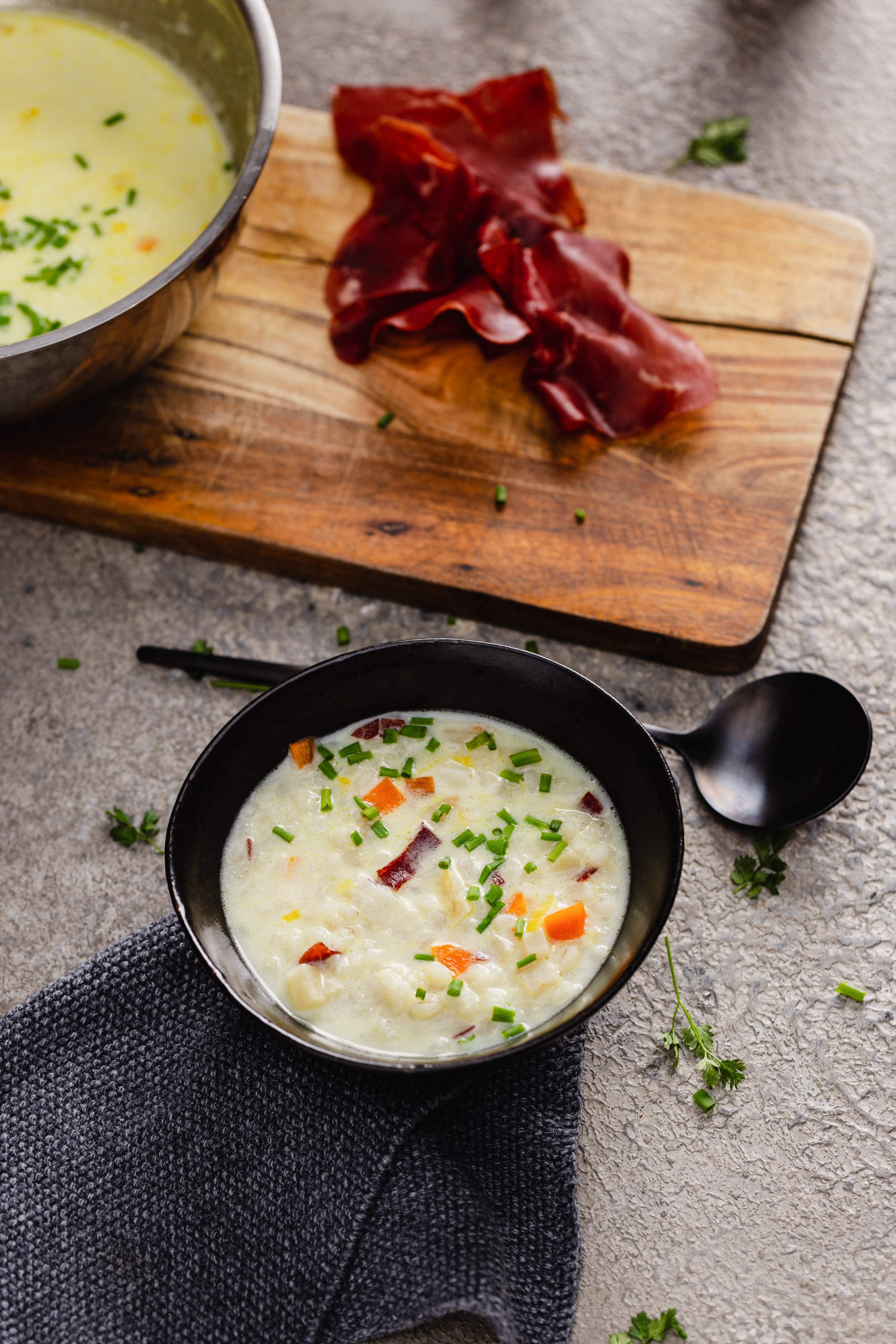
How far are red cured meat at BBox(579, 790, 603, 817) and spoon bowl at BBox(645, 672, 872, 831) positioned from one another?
0.23m

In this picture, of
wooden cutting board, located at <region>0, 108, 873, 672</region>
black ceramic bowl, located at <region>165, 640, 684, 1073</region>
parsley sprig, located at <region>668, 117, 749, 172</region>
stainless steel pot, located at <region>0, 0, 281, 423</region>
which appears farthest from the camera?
parsley sprig, located at <region>668, 117, 749, 172</region>

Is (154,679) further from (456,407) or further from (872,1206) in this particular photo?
(872,1206)

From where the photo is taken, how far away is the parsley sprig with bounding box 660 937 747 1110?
1.92 m

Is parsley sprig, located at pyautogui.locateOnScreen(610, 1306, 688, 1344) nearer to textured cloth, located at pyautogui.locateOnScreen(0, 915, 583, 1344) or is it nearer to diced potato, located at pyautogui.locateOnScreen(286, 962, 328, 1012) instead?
textured cloth, located at pyautogui.locateOnScreen(0, 915, 583, 1344)

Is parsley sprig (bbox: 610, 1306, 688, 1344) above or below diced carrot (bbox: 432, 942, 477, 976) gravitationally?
below

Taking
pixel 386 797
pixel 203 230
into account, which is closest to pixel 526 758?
pixel 386 797

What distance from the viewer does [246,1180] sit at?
1779 mm

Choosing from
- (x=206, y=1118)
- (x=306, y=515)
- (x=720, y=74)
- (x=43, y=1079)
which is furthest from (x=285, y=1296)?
(x=720, y=74)

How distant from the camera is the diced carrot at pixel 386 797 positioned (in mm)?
1882

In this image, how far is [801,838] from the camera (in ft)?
6.98

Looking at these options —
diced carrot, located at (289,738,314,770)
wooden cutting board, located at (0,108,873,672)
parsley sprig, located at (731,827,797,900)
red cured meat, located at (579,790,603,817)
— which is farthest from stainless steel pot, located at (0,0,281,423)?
parsley sprig, located at (731,827,797,900)

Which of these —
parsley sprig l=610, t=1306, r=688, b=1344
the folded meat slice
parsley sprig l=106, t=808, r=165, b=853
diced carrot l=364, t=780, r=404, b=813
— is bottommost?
parsley sprig l=610, t=1306, r=688, b=1344

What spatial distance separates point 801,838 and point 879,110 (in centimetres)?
189

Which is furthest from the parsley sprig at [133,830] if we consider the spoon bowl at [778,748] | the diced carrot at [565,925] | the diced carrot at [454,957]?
the spoon bowl at [778,748]
